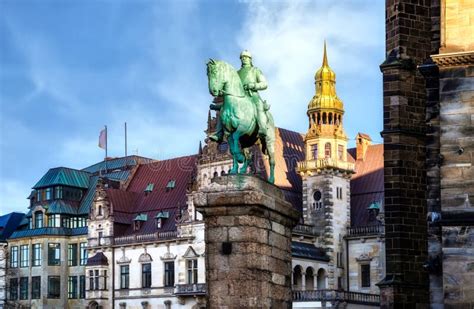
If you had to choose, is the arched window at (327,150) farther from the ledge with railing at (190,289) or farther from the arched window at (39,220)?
the arched window at (39,220)

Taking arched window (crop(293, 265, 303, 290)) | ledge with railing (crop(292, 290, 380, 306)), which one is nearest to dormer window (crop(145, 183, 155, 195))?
arched window (crop(293, 265, 303, 290))

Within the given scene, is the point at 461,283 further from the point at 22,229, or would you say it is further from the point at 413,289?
the point at 22,229

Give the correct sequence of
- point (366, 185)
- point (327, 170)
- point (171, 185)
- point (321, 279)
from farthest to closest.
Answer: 1. point (171, 185)
2. point (366, 185)
3. point (321, 279)
4. point (327, 170)

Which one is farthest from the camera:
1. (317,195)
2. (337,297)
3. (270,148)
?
(317,195)

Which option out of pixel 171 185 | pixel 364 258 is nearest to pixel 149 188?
pixel 171 185

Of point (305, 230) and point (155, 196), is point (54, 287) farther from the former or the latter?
point (305, 230)

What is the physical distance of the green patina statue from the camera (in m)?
24.7

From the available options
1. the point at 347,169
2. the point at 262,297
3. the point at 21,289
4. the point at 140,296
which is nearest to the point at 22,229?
the point at 21,289

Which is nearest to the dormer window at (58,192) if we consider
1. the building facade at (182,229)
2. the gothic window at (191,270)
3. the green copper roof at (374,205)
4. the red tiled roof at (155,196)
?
the building facade at (182,229)

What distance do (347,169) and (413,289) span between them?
48.5m

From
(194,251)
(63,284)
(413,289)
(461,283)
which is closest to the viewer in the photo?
(461,283)

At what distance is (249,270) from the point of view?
2358 cm

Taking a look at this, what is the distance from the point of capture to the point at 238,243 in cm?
2375

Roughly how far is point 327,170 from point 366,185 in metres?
4.80
